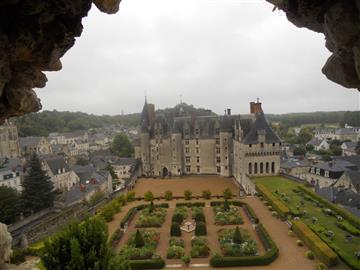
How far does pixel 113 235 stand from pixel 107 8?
22.9 m

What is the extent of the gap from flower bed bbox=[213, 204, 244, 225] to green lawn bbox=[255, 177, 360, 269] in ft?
17.0

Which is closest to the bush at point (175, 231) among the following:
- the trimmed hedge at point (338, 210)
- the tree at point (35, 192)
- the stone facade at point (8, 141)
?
the trimmed hedge at point (338, 210)

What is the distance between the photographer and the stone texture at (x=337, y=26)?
5.81 m

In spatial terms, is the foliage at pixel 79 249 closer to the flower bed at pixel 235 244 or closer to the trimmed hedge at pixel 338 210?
the flower bed at pixel 235 244

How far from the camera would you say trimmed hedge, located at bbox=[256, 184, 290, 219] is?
96.5 ft

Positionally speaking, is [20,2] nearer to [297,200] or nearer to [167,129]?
[297,200]

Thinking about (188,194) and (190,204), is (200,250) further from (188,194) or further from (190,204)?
(188,194)

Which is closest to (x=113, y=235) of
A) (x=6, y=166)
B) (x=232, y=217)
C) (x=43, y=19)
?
(x=232, y=217)

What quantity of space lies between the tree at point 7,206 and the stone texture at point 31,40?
3162 cm

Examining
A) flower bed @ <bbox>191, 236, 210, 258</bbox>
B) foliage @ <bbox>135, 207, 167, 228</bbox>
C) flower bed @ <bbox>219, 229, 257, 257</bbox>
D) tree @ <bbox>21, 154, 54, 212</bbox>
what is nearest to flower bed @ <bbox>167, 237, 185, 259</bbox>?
flower bed @ <bbox>191, 236, 210, 258</bbox>

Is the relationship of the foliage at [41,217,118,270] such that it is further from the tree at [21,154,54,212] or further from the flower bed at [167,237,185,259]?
the tree at [21,154,54,212]

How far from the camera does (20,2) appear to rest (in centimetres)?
590

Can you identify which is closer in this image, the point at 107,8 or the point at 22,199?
the point at 107,8

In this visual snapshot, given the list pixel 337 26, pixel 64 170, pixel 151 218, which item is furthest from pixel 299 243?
pixel 64 170
